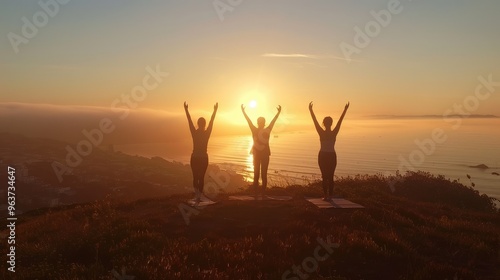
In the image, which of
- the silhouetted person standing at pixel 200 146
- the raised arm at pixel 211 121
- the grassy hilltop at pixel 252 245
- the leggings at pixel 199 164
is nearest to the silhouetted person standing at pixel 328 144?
the grassy hilltop at pixel 252 245

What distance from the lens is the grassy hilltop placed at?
7.75 meters

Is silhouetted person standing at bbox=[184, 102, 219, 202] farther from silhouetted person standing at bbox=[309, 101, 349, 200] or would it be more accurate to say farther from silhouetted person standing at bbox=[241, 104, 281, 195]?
silhouetted person standing at bbox=[309, 101, 349, 200]

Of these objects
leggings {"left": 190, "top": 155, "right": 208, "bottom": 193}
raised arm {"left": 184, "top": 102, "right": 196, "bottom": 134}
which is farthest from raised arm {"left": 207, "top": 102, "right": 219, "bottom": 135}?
leggings {"left": 190, "top": 155, "right": 208, "bottom": 193}

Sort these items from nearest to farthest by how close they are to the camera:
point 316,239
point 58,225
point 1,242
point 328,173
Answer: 1. point 316,239
2. point 1,242
3. point 58,225
4. point 328,173

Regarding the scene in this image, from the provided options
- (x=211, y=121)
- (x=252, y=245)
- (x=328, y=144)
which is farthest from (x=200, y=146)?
(x=252, y=245)

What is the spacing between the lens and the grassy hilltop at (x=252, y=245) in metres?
7.75

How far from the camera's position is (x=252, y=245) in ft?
30.5

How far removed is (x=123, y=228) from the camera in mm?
10680

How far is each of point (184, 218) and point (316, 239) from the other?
188 inches

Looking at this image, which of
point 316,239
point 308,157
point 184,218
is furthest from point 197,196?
point 308,157

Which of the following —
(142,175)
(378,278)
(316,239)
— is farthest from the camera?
(142,175)

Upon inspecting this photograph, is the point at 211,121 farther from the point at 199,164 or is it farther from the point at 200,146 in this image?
the point at 199,164

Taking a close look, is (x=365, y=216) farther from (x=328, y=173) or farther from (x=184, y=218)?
(x=184, y=218)

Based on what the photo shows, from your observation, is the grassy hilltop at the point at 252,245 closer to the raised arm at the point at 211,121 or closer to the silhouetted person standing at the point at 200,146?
the silhouetted person standing at the point at 200,146
